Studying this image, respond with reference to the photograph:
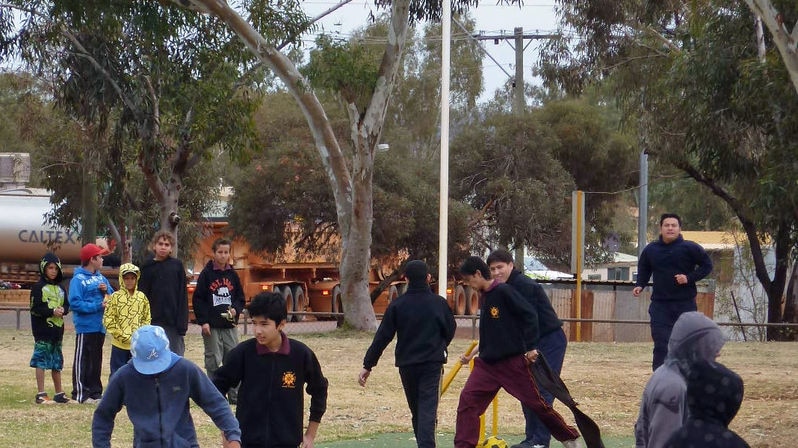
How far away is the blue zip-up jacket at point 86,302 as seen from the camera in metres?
12.4

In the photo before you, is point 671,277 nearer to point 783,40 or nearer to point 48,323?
point 783,40

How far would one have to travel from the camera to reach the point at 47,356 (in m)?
12.8

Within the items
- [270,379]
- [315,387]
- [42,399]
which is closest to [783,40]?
[315,387]

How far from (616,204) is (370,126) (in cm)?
2764

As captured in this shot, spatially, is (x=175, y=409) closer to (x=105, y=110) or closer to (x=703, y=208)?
(x=105, y=110)

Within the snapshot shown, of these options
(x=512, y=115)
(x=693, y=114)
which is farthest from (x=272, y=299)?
(x=512, y=115)

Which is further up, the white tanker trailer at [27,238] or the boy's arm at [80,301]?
the white tanker trailer at [27,238]

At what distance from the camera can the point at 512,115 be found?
44.8 m

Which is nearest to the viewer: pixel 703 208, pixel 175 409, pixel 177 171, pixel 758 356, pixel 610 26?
pixel 175 409

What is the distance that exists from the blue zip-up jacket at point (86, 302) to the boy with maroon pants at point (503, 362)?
4763 mm

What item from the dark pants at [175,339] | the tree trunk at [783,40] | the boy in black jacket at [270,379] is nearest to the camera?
the boy in black jacket at [270,379]

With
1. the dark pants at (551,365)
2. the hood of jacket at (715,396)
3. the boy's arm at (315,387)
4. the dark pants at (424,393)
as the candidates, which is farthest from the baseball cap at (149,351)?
the dark pants at (551,365)

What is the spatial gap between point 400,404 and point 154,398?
7.62 meters

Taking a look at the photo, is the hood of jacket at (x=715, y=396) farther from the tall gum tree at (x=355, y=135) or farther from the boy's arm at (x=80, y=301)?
the tall gum tree at (x=355, y=135)
